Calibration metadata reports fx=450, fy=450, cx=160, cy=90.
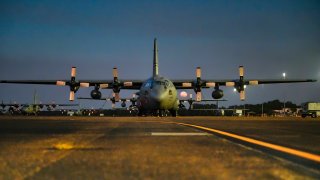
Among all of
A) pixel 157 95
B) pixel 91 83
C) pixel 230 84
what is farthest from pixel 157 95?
pixel 230 84

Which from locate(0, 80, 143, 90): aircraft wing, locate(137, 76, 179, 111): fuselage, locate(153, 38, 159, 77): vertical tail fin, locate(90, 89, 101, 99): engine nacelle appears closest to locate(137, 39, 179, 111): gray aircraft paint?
locate(137, 76, 179, 111): fuselage

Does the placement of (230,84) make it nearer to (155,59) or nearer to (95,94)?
(155,59)

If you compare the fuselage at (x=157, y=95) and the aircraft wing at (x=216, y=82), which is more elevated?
the aircraft wing at (x=216, y=82)

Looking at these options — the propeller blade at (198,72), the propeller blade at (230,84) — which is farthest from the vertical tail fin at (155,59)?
the propeller blade at (230,84)

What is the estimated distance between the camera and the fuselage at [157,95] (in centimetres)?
4183

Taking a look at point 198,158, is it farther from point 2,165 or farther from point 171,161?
point 2,165

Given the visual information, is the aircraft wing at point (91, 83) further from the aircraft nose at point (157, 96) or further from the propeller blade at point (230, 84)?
the aircraft nose at point (157, 96)

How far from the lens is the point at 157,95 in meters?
41.6

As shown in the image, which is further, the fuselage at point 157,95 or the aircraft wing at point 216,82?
the aircraft wing at point 216,82

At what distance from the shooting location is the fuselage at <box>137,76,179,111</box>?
41.8 m

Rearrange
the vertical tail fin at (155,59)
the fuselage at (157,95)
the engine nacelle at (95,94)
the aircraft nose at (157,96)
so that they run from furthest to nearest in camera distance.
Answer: the vertical tail fin at (155,59), the engine nacelle at (95,94), the fuselage at (157,95), the aircraft nose at (157,96)

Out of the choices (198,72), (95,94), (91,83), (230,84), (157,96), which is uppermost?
(198,72)

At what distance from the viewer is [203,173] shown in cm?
504

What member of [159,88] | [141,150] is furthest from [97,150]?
[159,88]
